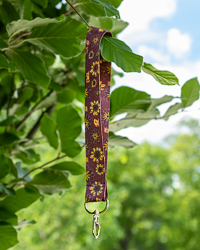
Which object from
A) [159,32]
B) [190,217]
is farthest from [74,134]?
[159,32]

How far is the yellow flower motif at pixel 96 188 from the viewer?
11.7 inches

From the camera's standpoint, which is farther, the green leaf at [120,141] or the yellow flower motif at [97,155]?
the green leaf at [120,141]

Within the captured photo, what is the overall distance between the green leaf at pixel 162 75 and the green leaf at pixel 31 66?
18 cm

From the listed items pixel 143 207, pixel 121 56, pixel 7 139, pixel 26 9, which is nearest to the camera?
pixel 121 56

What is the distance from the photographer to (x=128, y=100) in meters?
0.46

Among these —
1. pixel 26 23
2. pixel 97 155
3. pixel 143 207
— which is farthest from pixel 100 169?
pixel 143 207

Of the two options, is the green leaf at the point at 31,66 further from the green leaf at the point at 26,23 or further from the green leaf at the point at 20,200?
the green leaf at the point at 20,200

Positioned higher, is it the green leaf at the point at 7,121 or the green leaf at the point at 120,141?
the green leaf at the point at 7,121

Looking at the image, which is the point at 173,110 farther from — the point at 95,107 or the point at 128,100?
the point at 95,107

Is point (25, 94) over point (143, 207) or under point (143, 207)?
under

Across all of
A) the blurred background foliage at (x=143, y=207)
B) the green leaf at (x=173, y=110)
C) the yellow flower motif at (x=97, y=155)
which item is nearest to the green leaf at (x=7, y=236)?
the yellow flower motif at (x=97, y=155)

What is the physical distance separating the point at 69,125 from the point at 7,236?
0.70 ft

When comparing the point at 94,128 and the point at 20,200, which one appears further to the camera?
the point at 20,200

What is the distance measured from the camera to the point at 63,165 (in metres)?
0.49
